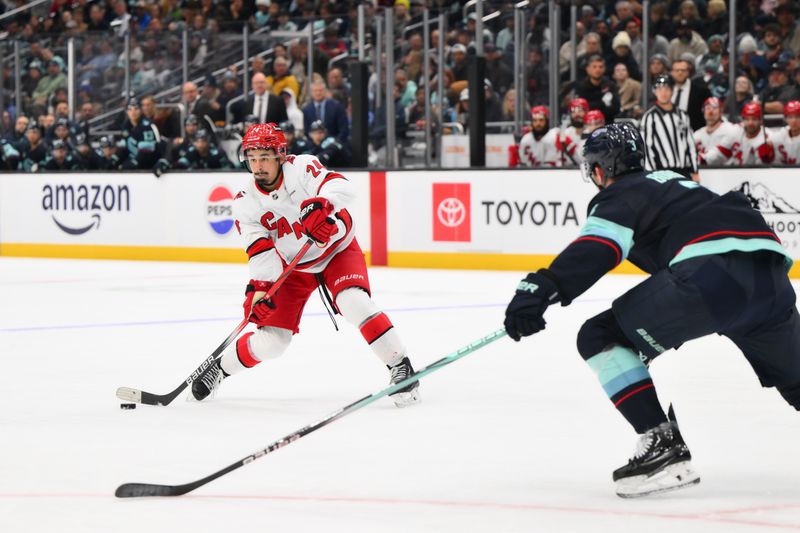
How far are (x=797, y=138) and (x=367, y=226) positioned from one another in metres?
3.73

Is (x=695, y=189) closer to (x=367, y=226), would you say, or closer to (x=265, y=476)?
(x=265, y=476)

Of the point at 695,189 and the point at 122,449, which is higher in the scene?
the point at 695,189

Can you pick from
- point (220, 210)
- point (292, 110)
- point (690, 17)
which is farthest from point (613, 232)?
point (220, 210)

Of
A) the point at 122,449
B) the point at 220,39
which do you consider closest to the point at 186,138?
the point at 220,39

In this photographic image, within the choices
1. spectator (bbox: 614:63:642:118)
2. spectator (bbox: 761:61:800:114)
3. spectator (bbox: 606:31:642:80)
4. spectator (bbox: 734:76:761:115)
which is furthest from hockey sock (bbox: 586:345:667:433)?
spectator (bbox: 606:31:642:80)

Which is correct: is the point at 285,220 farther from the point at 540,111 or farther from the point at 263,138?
the point at 540,111

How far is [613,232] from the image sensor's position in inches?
131

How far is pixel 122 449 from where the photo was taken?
425 centimetres

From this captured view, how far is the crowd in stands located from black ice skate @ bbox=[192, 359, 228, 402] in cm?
625

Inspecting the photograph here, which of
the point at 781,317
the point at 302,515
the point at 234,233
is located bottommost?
the point at 234,233

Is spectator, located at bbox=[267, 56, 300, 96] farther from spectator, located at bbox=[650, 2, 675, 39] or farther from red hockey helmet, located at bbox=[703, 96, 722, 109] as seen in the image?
red hockey helmet, located at bbox=[703, 96, 722, 109]

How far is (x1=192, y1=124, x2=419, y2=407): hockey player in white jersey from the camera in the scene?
16.9ft

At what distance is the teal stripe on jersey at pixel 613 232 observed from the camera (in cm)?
332

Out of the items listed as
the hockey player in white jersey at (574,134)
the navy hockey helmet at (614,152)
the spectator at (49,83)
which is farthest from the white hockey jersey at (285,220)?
the spectator at (49,83)
